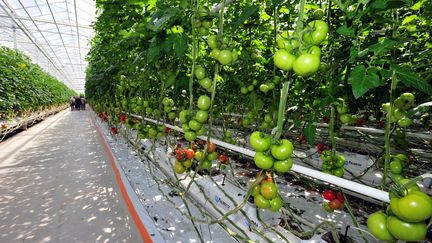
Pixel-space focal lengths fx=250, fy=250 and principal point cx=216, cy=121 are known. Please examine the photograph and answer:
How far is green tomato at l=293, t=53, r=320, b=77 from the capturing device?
0.65m

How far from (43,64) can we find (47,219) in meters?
25.1

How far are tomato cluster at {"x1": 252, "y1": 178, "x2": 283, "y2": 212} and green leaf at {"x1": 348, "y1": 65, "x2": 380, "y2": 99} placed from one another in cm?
48

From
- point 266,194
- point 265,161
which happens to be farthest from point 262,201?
point 265,161

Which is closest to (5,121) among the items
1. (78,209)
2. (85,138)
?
(85,138)

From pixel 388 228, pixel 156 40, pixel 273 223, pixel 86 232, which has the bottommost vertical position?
pixel 86 232

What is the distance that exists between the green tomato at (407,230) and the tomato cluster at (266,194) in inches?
16.8

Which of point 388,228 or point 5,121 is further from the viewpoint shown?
point 5,121

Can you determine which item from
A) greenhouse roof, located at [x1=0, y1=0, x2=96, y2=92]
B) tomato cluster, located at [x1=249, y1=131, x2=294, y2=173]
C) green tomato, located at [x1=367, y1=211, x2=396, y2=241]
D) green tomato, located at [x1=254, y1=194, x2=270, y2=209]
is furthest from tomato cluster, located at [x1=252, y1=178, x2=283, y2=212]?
greenhouse roof, located at [x1=0, y1=0, x2=96, y2=92]

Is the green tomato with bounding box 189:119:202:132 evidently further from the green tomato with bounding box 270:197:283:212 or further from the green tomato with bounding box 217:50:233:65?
the green tomato with bounding box 270:197:283:212

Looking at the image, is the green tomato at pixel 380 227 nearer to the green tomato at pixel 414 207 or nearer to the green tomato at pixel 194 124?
the green tomato at pixel 414 207

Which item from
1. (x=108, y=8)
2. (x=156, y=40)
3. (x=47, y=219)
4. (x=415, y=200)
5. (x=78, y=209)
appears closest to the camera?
(x=415, y=200)

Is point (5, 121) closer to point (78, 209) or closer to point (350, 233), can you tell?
point (78, 209)

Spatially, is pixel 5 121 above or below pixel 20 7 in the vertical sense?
below

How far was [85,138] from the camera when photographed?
24.4 ft
